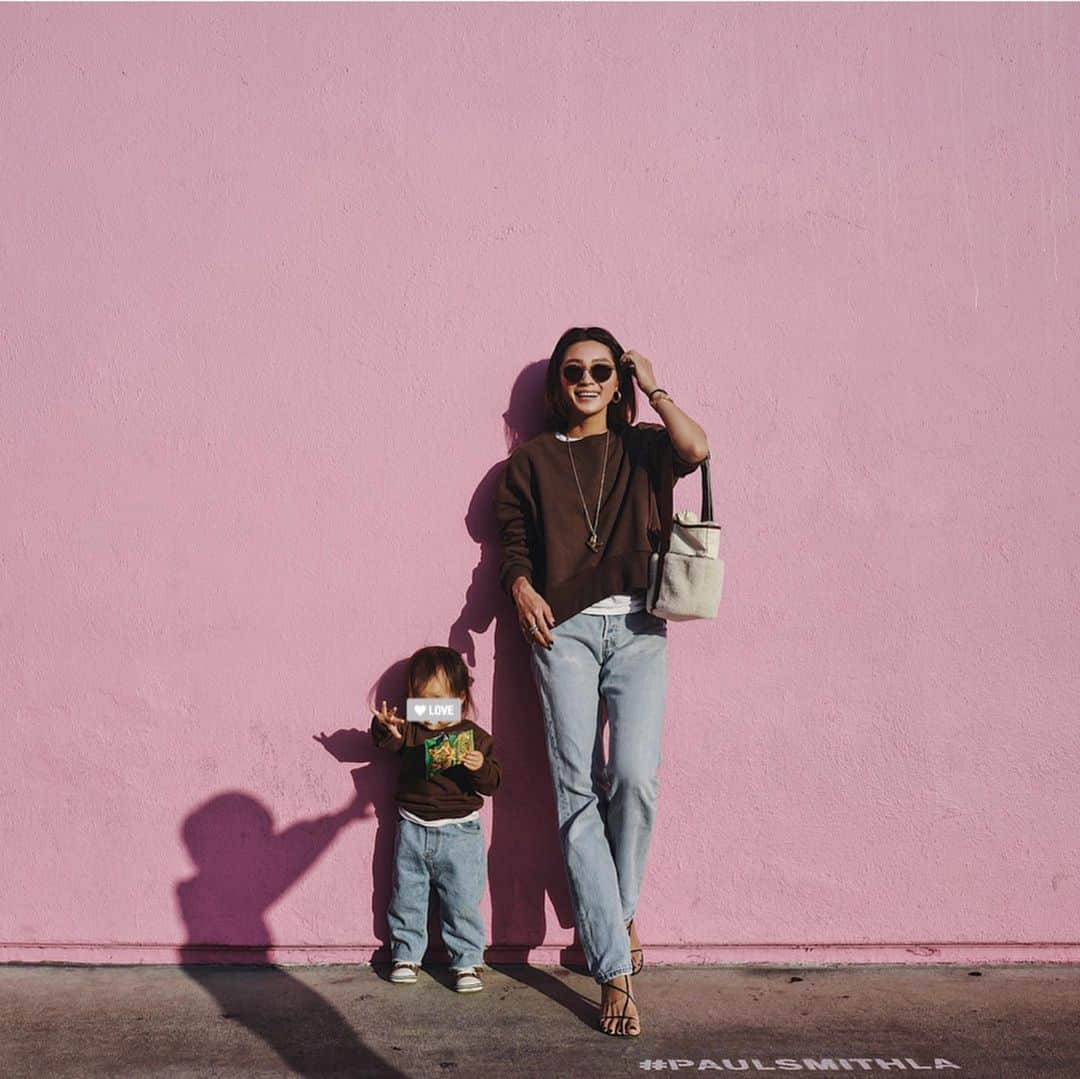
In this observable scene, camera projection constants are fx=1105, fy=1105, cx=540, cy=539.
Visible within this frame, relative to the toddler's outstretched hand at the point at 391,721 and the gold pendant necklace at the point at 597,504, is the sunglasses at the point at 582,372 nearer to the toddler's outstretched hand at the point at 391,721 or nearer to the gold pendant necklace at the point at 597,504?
the gold pendant necklace at the point at 597,504

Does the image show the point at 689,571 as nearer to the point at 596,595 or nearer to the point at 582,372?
the point at 596,595

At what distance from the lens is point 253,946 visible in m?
3.80

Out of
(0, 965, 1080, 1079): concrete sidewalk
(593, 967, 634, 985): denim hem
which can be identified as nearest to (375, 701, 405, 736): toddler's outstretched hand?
(0, 965, 1080, 1079): concrete sidewalk

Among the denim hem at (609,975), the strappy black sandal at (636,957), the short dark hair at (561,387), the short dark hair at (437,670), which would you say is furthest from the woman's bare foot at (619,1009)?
the short dark hair at (561,387)

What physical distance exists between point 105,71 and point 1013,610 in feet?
12.2

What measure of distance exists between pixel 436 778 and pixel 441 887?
379 millimetres

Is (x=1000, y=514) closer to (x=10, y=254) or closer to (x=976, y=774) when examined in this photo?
(x=976, y=774)

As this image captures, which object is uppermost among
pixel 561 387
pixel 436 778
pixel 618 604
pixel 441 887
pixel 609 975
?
pixel 561 387

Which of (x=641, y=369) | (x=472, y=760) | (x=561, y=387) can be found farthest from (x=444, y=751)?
(x=641, y=369)

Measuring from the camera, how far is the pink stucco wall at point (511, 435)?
12.5 feet

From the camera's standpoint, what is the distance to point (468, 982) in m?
3.54

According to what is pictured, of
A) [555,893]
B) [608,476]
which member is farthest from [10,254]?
[555,893]

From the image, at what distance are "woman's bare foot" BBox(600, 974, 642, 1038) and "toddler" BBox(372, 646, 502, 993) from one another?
525mm

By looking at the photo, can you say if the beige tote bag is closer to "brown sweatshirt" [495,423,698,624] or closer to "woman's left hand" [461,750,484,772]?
"brown sweatshirt" [495,423,698,624]
